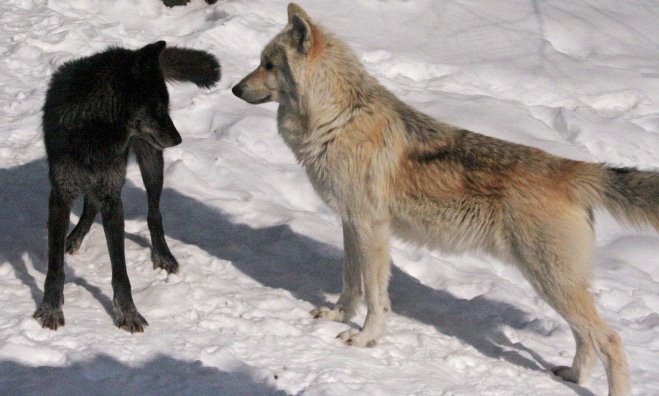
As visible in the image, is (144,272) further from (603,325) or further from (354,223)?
(603,325)

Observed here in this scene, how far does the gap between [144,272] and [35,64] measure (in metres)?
3.88

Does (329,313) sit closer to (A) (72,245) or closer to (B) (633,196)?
(A) (72,245)

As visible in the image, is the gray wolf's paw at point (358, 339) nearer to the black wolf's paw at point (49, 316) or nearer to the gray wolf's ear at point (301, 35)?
the black wolf's paw at point (49, 316)

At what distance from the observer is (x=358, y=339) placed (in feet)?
14.1

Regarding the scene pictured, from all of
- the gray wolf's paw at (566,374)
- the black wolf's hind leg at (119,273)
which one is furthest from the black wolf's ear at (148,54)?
the gray wolf's paw at (566,374)

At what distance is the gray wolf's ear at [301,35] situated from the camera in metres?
4.28

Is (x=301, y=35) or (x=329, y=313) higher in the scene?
(x=301, y=35)

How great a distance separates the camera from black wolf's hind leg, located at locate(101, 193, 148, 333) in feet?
13.3

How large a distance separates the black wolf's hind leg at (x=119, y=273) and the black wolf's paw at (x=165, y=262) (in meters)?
0.62

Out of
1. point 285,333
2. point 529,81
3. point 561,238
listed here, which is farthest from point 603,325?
point 529,81

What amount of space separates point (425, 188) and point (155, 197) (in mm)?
1912

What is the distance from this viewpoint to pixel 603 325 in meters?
3.97

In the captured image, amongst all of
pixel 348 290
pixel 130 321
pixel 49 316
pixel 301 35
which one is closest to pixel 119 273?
pixel 130 321

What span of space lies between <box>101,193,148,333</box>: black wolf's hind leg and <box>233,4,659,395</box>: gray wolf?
3.68 feet
